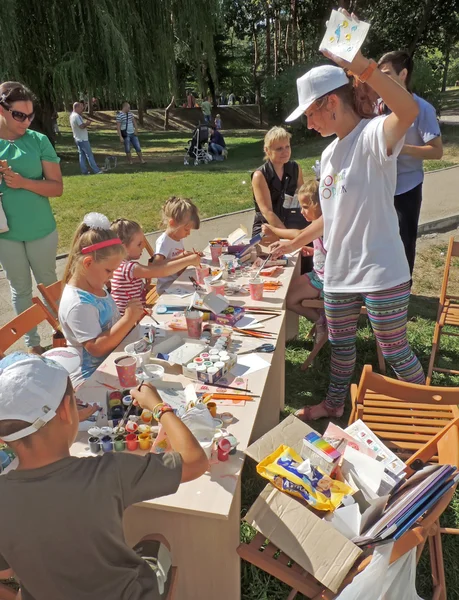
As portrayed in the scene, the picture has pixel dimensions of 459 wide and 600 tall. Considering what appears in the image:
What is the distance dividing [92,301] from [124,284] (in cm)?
91

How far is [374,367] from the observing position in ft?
13.4

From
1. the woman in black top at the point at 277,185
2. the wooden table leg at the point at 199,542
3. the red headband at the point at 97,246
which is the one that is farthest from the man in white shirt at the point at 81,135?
the wooden table leg at the point at 199,542

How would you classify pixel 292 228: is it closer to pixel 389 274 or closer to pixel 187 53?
pixel 389 274

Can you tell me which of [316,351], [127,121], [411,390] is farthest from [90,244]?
[127,121]

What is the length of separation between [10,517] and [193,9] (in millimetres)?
14063

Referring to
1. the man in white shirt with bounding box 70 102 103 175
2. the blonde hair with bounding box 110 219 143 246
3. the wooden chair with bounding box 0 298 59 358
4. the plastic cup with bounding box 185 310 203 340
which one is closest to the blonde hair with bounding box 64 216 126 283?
the wooden chair with bounding box 0 298 59 358

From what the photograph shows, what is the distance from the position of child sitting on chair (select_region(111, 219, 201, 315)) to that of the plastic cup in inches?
31.2

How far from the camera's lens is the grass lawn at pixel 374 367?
7.61 feet

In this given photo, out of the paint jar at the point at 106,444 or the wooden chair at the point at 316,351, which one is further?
the wooden chair at the point at 316,351

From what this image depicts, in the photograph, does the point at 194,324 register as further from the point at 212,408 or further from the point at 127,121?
the point at 127,121

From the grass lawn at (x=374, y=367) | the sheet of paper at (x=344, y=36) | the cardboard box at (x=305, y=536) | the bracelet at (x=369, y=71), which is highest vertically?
the sheet of paper at (x=344, y=36)

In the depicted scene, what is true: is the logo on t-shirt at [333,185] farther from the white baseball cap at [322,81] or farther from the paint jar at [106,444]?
the paint jar at [106,444]

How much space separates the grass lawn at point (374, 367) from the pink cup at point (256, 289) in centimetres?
97

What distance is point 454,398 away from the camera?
2.06 m
